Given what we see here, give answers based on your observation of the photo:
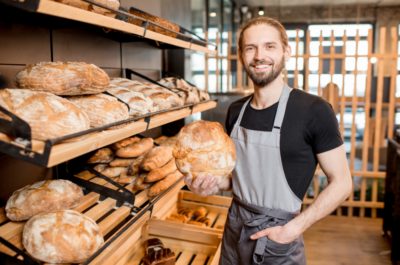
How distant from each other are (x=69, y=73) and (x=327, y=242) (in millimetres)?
3387

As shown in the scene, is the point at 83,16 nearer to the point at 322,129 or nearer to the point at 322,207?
the point at 322,129

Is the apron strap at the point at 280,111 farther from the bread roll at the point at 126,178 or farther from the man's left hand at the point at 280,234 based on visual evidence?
the bread roll at the point at 126,178

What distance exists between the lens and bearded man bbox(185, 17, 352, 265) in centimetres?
135

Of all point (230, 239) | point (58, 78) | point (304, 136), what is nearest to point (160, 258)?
point (230, 239)

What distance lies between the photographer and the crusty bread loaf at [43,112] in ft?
2.67

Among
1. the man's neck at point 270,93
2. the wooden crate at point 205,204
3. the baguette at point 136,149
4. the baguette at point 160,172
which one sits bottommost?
the wooden crate at point 205,204

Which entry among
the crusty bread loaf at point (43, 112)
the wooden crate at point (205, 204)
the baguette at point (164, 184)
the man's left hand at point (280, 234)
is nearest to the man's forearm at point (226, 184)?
the baguette at point (164, 184)

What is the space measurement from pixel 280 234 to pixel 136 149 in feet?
2.86

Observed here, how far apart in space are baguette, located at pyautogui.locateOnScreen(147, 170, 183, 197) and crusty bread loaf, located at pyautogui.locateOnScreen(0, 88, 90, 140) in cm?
70

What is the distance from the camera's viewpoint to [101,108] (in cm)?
110

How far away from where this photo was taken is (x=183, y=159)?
1.24 m

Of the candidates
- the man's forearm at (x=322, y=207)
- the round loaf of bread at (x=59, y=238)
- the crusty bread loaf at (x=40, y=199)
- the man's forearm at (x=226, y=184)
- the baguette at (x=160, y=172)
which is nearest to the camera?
the round loaf of bread at (x=59, y=238)

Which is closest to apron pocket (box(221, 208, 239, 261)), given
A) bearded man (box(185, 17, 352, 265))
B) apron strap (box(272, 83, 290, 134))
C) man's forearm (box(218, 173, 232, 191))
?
bearded man (box(185, 17, 352, 265))

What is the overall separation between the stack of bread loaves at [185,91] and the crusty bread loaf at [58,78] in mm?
855
